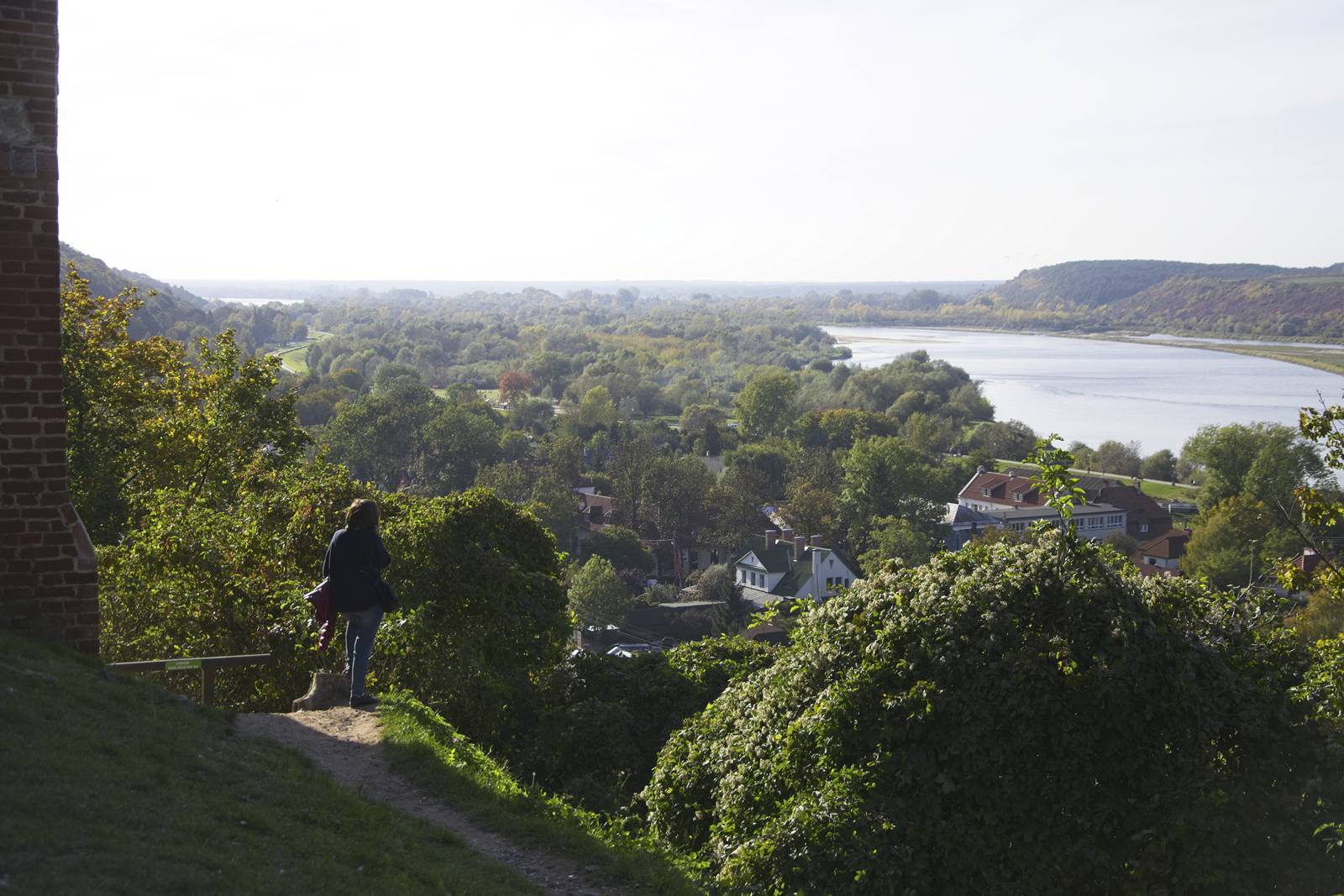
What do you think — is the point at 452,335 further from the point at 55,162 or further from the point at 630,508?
the point at 55,162

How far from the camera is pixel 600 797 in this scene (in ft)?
31.3

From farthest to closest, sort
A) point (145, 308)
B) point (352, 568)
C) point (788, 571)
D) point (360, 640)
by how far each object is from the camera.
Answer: point (145, 308), point (788, 571), point (360, 640), point (352, 568)

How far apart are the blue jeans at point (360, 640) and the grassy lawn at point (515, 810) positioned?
481 millimetres

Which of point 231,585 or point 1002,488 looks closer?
point 231,585

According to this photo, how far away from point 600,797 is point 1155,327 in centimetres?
20013

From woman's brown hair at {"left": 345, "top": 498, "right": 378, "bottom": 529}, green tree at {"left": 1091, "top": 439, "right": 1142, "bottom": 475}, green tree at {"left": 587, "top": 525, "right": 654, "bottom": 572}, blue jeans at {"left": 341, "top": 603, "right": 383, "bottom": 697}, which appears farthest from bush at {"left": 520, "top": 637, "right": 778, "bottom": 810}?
green tree at {"left": 1091, "top": 439, "right": 1142, "bottom": 475}

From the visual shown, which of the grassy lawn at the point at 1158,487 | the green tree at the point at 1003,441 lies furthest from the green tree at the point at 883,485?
Result: the green tree at the point at 1003,441

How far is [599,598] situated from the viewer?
4450 centimetres

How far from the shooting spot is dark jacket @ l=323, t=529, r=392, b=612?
8.56 meters

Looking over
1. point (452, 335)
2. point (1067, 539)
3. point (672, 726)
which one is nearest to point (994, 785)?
point (1067, 539)

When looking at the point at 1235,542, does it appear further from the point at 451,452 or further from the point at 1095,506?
the point at 451,452

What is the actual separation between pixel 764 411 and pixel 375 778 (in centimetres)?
8721

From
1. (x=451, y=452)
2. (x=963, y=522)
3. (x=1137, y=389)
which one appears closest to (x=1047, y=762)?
(x=963, y=522)

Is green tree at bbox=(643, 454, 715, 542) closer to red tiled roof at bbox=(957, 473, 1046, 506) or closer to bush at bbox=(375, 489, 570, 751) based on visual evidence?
red tiled roof at bbox=(957, 473, 1046, 506)
